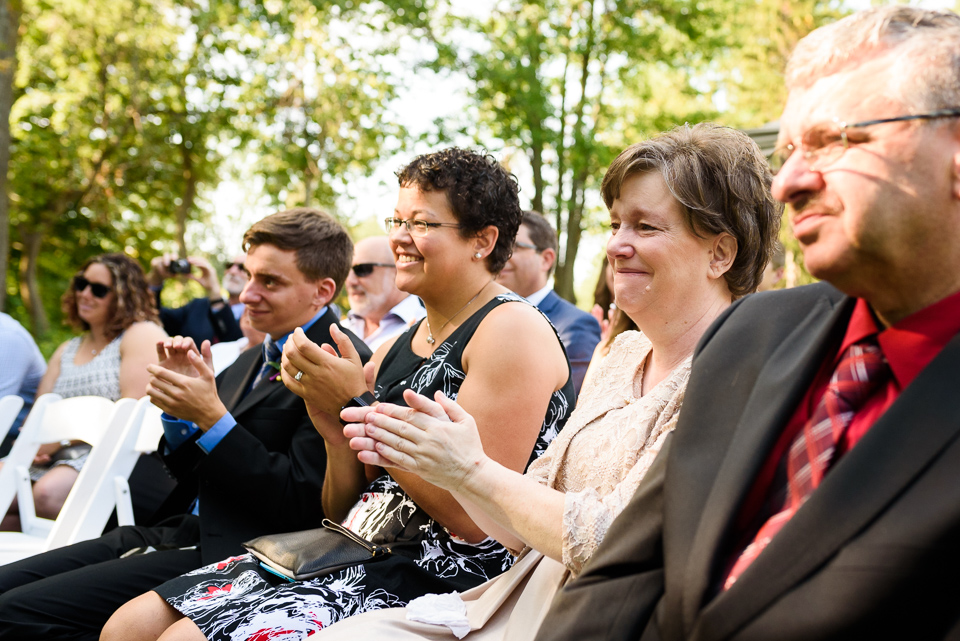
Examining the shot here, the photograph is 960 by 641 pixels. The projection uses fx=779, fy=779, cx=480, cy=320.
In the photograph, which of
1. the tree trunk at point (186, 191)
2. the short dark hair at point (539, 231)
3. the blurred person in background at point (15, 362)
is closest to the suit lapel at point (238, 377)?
the blurred person in background at point (15, 362)

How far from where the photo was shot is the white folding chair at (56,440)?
353cm

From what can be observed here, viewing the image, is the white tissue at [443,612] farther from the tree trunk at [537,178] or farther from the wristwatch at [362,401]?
the tree trunk at [537,178]

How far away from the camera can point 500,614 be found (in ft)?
6.28

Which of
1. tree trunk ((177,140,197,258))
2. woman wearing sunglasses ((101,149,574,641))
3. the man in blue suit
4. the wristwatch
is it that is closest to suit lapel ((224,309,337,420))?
woman wearing sunglasses ((101,149,574,641))

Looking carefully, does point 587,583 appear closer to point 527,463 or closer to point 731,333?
point 731,333

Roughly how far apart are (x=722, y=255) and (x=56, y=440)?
3572 millimetres

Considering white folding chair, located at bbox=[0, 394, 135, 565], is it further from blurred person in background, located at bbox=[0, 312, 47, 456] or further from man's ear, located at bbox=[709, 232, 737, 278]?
man's ear, located at bbox=[709, 232, 737, 278]

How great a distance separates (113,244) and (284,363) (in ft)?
65.3

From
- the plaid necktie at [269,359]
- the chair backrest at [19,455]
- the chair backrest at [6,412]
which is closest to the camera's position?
the plaid necktie at [269,359]

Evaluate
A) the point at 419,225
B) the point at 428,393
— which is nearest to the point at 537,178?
the point at 419,225

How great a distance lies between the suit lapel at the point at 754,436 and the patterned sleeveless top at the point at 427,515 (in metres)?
1.19

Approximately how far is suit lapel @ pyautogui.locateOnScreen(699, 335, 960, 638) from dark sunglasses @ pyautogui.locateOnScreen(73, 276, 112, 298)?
5.16 metres

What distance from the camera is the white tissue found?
1883 mm

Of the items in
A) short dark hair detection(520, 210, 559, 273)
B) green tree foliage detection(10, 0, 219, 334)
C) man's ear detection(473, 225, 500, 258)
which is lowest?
short dark hair detection(520, 210, 559, 273)
